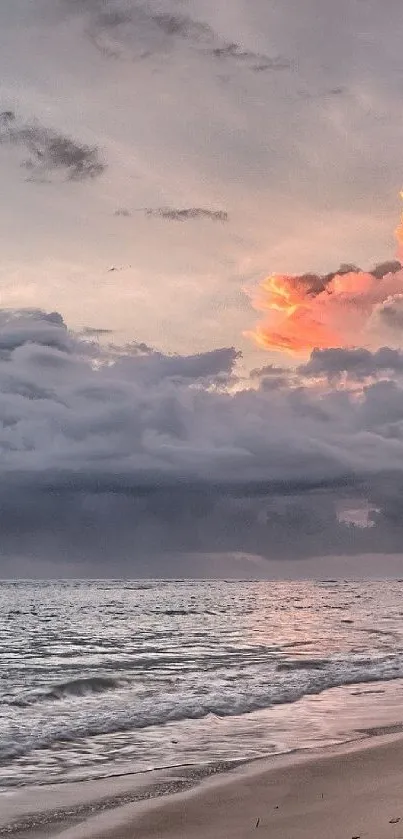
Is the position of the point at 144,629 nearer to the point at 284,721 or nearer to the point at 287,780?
the point at 284,721

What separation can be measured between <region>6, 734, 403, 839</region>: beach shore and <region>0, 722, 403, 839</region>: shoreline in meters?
0.02

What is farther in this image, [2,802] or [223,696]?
[223,696]

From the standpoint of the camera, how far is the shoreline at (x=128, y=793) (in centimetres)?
888

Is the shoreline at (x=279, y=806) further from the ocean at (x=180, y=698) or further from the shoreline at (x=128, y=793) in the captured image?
the ocean at (x=180, y=698)

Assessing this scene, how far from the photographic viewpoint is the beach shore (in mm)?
8211

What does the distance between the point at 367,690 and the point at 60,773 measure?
12.1m

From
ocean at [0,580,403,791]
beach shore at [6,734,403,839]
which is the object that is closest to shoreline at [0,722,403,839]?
beach shore at [6,734,403,839]

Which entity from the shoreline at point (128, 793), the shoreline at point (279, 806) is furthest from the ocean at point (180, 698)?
the shoreline at point (279, 806)

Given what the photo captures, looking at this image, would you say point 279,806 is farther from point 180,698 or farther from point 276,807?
point 180,698

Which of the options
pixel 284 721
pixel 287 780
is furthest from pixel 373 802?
pixel 284 721

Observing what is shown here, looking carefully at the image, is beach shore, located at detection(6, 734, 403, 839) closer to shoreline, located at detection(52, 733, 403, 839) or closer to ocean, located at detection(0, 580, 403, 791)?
shoreline, located at detection(52, 733, 403, 839)

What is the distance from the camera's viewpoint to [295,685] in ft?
74.8

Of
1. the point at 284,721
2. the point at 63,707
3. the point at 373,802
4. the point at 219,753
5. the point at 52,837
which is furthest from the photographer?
the point at 63,707

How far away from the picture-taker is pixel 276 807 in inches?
372
